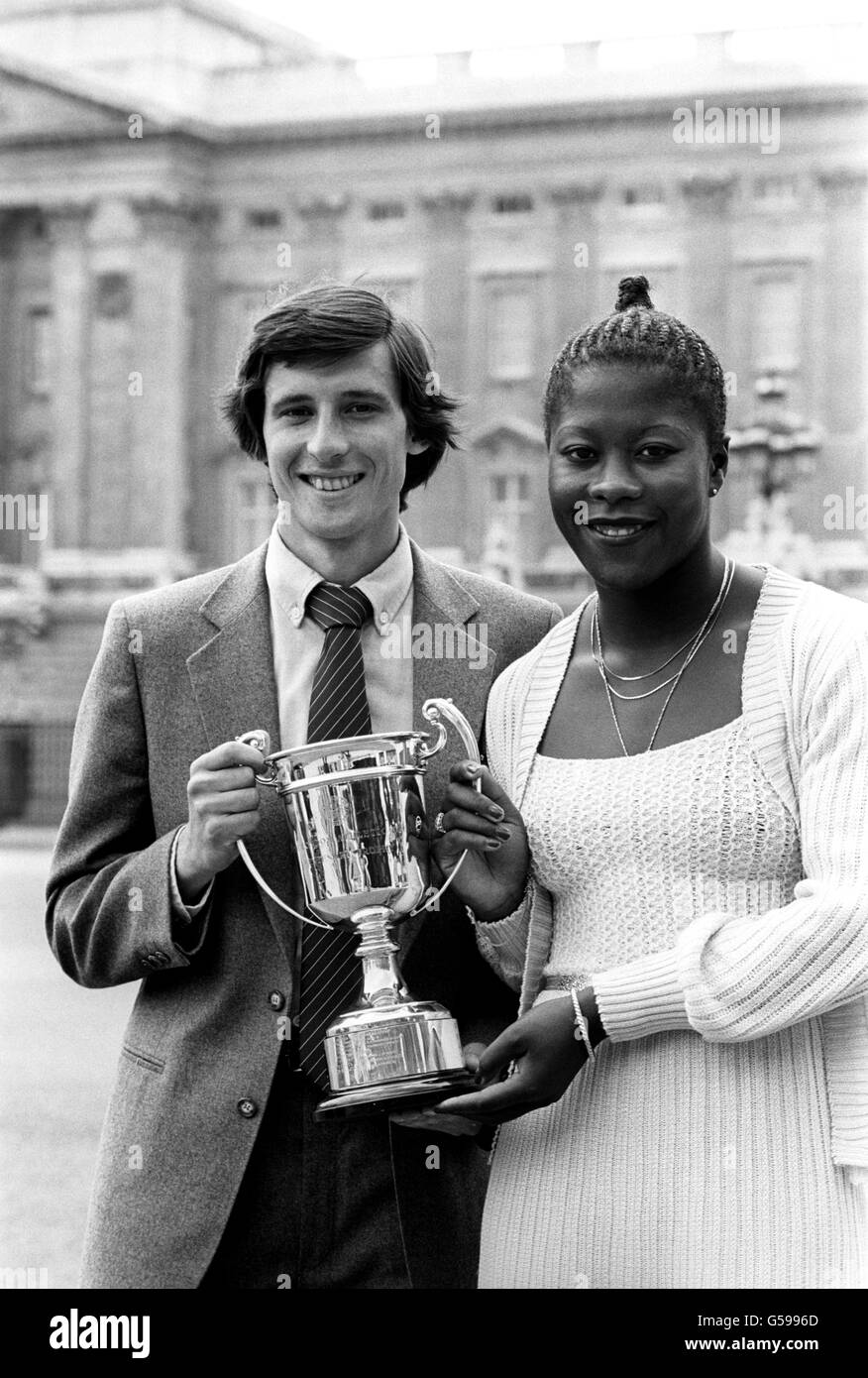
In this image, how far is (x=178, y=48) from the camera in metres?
27.7

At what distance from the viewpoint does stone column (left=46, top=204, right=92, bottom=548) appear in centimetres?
2791

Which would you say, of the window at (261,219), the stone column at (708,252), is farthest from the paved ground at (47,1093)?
the window at (261,219)

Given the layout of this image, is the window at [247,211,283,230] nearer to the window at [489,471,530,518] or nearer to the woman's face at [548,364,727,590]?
the window at [489,471,530,518]

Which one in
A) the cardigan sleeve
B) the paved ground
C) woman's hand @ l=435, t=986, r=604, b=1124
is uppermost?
the cardigan sleeve

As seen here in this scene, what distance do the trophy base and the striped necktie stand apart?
14 cm

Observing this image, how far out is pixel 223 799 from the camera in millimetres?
1809

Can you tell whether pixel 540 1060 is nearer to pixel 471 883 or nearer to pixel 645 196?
pixel 471 883

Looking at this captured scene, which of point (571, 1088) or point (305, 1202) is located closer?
point (571, 1088)

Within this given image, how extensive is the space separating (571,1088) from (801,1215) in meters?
0.23

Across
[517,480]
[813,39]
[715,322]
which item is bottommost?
[517,480]

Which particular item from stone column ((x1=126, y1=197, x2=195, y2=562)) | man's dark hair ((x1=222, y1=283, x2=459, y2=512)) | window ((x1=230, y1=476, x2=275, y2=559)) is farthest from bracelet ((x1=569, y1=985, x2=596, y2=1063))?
stone column ((x1=126, y1=197, x2=195, y2=562))

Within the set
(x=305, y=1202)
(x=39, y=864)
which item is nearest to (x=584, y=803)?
(x=305, y=1202)

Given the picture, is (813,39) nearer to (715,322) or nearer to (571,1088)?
(715,322)

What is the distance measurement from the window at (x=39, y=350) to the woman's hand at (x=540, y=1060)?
27.6 m
